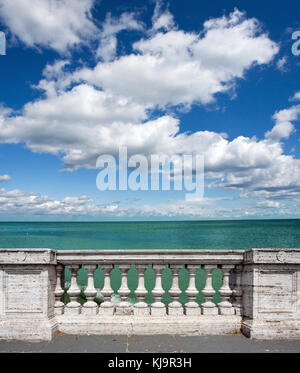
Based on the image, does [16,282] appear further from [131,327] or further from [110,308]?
[131,327]

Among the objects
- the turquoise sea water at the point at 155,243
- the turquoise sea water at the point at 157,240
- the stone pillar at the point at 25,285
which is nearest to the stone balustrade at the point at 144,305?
the stone pillar at the point at 25,285

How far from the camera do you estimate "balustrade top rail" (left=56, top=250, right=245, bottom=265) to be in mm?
4477

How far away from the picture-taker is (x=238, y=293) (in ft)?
14.9

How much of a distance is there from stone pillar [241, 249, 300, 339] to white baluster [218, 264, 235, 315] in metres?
0.29

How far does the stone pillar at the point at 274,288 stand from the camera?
4.25 metres

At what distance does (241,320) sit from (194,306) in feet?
2.48

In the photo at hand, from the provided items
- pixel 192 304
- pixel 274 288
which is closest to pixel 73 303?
pixel 192 304

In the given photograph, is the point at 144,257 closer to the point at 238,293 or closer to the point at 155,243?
the point at 238,293

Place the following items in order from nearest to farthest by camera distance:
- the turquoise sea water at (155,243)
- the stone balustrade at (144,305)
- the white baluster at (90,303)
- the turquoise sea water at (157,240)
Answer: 1. the stone balustrade at (144,305)
2. the white baluster at (90,303)
3. the turquoise sea water at (155,243)
4. the turquoise sea water at (157,240)

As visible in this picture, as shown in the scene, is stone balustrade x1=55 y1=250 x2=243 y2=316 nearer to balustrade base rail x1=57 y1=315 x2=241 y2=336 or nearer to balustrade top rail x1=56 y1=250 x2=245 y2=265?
balustrade top rail x1=56 y1=250 x2=245 y2=265

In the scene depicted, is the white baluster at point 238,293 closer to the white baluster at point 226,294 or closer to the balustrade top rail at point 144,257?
the white baluster at point 226,294

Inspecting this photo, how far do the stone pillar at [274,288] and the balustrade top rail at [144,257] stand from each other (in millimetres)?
374

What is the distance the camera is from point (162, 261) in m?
4.49

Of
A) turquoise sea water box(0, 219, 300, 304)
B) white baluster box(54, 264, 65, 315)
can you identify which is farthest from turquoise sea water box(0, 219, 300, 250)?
white baluster box(54, 264, 65, 315)
